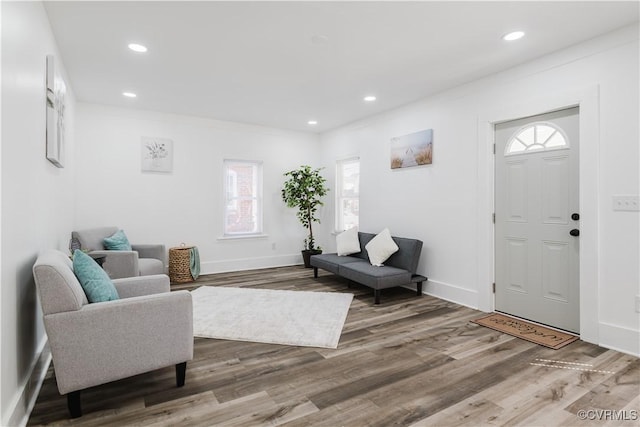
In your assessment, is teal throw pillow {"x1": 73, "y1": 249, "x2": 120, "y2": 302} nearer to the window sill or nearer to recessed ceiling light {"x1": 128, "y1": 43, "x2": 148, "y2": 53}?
recessed ceiling light {"x1": 128, "y1": 43, "x2": 148, "y2": 53}

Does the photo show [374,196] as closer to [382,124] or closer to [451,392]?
[382,124]

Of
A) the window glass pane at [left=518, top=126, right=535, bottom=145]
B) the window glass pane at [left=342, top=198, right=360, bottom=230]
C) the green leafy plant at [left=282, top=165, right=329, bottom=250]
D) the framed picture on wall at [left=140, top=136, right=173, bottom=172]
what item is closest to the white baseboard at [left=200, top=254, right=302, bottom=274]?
the green leafy plant at [left=282, top=165, right=329, bottom=250]

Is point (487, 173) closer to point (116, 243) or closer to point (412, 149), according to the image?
point (412, 149)

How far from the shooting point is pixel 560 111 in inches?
124

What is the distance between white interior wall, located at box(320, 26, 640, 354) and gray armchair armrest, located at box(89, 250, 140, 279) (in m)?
3.31

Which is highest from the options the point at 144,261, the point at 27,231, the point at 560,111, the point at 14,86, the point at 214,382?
the point at 560,111

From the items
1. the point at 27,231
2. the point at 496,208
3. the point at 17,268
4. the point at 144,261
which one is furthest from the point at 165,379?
the point at 496,208

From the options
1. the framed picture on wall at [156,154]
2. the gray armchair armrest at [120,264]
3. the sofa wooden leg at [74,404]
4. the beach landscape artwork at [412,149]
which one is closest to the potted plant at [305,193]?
the beach landscape artwork at [412,149]

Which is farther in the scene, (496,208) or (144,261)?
(144,261)

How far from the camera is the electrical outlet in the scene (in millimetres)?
2641

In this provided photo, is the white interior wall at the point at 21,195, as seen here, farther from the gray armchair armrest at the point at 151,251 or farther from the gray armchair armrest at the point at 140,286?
the gray armchair armrest at the point at 151,251

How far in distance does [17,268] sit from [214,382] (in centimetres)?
130

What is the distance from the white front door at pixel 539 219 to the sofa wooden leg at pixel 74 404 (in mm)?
3708

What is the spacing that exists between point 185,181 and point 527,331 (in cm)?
492
